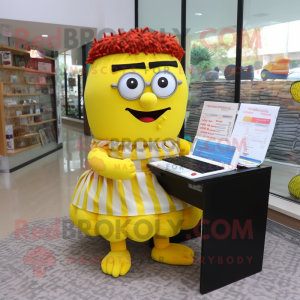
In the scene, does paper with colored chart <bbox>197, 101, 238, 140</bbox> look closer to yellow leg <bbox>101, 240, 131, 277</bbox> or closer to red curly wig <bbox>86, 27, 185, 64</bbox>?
red curly wig <bbox>86, 27, 185, 64</bbox>

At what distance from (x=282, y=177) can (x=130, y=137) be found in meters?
1.76

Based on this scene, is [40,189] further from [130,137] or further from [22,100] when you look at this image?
[130,137]

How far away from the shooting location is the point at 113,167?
201cm

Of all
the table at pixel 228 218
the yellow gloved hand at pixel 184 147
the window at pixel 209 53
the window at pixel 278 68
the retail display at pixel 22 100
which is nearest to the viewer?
the table at pixel 228 218

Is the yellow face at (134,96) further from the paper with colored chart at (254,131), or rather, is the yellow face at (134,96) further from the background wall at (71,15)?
the background wall at (71,15)

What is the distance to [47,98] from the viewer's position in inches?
261

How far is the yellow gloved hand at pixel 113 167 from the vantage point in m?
2.00

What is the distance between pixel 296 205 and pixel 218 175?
1355 mm

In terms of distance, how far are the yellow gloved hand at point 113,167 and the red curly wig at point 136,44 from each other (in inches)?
27.7

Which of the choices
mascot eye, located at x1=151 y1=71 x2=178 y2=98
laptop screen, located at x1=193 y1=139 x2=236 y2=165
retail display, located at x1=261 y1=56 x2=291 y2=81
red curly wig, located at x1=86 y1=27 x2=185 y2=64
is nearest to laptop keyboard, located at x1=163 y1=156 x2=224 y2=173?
laptop screen, located at x1=193 y1=139 x2=236 y2=165

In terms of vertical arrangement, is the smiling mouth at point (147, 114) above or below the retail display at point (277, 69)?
below

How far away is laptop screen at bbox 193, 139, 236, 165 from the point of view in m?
2.01

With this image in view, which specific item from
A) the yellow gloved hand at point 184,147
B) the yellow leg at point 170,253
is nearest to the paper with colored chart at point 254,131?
the yellow gloved hand at point 184,147

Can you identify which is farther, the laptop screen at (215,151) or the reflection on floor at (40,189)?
the reflection on floor at (40,189)
